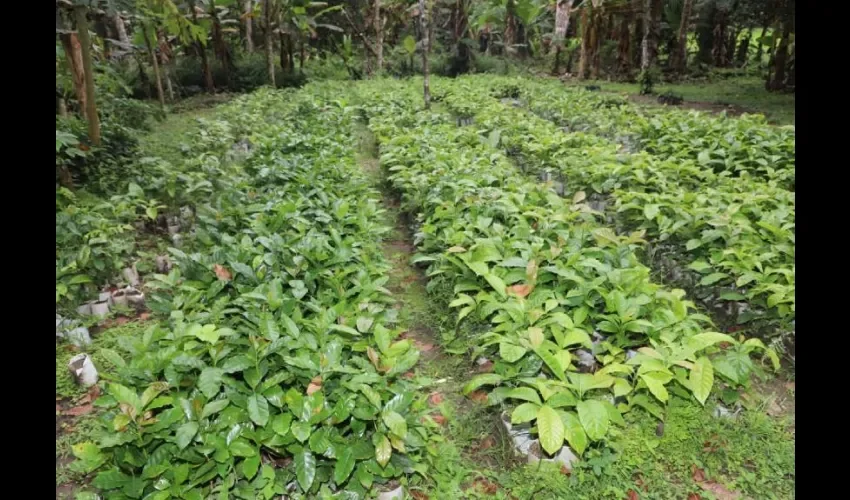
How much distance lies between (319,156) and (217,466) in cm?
455

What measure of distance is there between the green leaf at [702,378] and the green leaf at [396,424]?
1410mm

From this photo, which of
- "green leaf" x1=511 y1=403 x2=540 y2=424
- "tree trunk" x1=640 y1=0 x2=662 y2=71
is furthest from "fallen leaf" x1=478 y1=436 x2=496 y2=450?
"tree trunk" x1=640 y1=0 x2=662 y2=71

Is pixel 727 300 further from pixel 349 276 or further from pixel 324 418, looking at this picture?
pixel 324 418

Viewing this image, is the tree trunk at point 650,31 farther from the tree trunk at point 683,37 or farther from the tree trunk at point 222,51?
the tree trunk at point 222,51

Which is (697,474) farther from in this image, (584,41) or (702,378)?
(584,41)

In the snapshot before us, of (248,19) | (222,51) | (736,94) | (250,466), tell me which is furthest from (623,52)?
(250,466)

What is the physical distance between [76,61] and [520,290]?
6.39m

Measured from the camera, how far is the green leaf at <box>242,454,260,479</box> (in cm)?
206

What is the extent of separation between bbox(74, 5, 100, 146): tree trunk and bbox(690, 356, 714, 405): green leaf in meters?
6.85

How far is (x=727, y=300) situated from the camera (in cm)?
373

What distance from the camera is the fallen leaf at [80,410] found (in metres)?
2.89

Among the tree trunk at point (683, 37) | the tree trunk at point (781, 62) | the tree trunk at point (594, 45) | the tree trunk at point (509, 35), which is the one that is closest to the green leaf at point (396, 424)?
the tree trunk at point (781, 62)

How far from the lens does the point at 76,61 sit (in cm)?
646
